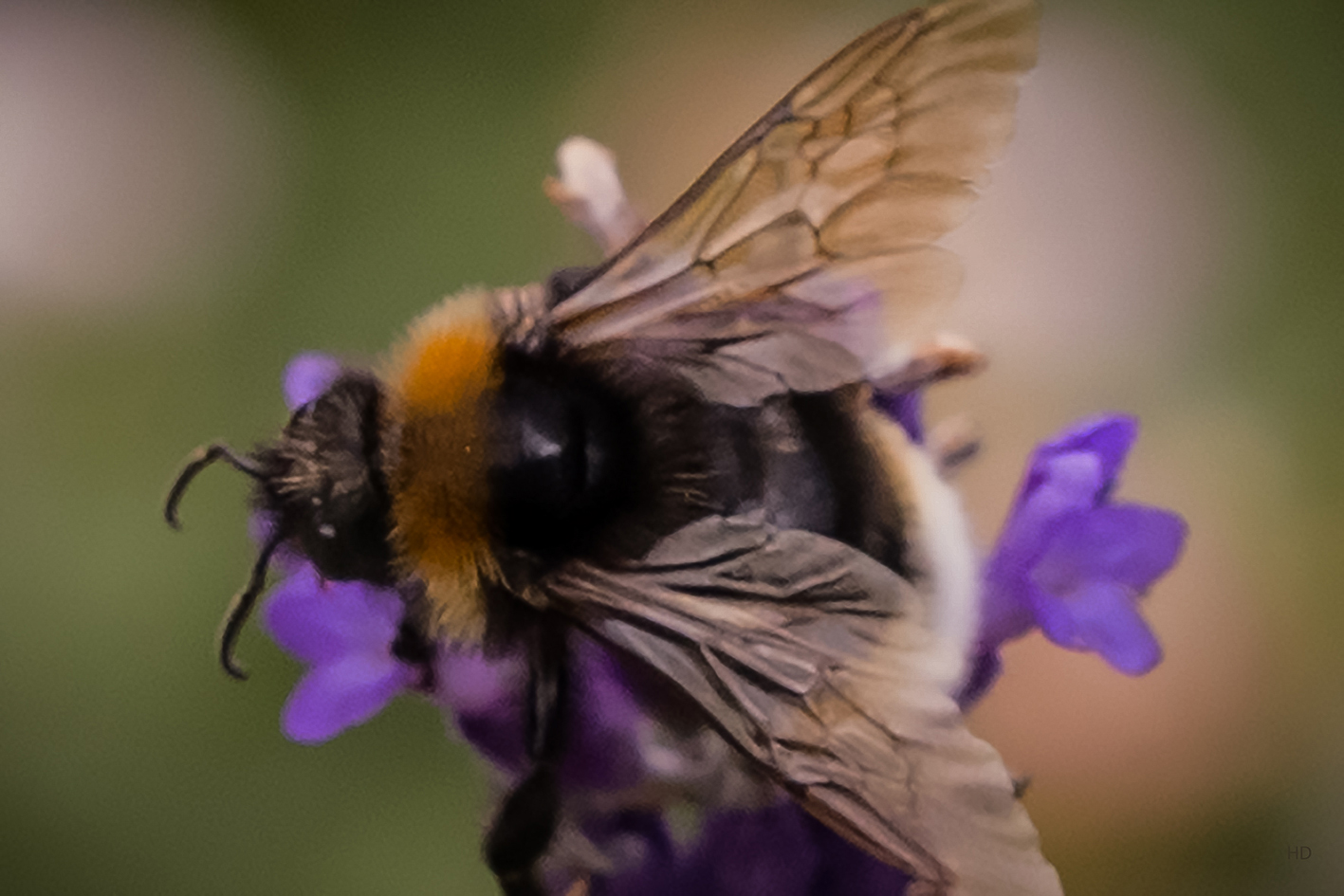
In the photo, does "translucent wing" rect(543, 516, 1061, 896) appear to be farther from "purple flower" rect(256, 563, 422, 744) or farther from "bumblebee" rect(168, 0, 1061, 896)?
"purple flower" rect(256, 563, 422, 744)

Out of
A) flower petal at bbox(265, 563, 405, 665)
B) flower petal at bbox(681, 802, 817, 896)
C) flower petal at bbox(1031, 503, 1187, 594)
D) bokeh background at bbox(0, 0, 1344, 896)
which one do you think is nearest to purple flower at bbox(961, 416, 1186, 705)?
flower petal at bbox(1031, 503, 1187, 594)

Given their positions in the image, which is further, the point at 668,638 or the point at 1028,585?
the point at 1028,585

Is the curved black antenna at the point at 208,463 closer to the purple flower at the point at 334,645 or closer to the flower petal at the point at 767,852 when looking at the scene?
the purple flower at the point at 334,645

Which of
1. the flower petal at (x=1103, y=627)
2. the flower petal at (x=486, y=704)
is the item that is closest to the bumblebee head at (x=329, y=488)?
the flower petal at (x=486, y=704)

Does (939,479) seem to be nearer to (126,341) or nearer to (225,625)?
(225,625)

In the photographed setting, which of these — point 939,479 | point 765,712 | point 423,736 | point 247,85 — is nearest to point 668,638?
point 765,712

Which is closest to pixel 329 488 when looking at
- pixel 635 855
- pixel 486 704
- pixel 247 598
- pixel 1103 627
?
pixel 247 598
